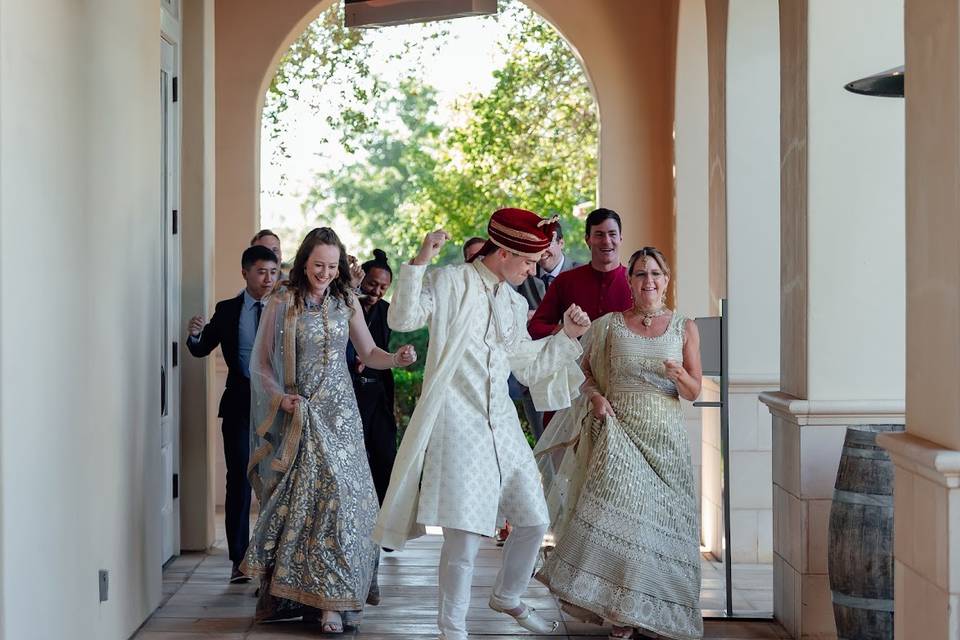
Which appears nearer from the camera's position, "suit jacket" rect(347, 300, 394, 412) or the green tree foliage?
"suit jacket" rect(347, 300, 394, 412)

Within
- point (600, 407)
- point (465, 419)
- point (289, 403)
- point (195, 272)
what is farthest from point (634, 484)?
point (195, 272)

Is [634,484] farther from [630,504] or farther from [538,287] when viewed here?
[538,287]

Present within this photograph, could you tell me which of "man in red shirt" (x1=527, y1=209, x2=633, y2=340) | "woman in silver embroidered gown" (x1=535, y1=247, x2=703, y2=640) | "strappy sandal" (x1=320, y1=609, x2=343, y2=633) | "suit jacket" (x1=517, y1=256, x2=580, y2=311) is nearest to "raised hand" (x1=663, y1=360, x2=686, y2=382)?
"woman in silver embroidered gown" (x1=535, y1=247, x2=703, y2=640)

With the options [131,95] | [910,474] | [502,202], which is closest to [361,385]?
[131,95]

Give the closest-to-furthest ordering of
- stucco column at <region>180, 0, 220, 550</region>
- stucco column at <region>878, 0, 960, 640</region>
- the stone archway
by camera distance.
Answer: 1. stucco column at <region>878, 0, 960, 640</region>
2. stucco column at <region>180, 0, 220, 550</region>
3. the stone archway

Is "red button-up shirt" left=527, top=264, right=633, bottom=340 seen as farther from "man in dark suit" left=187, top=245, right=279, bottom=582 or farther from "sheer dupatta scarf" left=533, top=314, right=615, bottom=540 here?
"man in dark suit" left=187, top=245, right=279, bottom=582

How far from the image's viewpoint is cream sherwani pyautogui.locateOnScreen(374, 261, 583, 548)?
14.4ft

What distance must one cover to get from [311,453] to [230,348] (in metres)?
1.22

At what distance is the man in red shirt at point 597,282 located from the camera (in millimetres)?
5859

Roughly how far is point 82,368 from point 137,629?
1.39 metres

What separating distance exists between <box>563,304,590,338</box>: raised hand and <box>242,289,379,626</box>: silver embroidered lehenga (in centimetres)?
98

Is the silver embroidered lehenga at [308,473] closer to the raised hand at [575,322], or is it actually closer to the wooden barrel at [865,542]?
the raised hand at [575,322]

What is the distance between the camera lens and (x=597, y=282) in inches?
234

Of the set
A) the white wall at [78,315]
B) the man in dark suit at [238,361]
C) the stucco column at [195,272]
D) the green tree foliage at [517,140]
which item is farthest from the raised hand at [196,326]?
the green tree foliage at [517,140]
